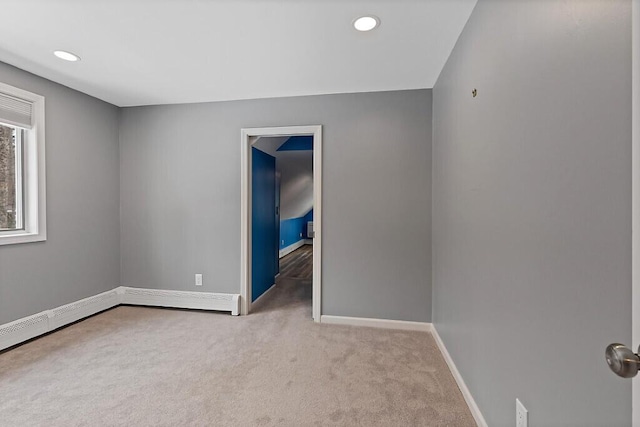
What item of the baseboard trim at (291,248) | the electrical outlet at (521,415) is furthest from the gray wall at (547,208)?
the baseboard trim at (291,248)

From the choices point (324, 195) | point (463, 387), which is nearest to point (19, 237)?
point (324, 195)

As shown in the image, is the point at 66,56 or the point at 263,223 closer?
the point at 66,56

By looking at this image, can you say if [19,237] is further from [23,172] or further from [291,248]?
[291,248]

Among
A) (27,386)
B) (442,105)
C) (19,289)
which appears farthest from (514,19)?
(19,289)

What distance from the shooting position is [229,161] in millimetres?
3156

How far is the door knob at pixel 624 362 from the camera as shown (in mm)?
562

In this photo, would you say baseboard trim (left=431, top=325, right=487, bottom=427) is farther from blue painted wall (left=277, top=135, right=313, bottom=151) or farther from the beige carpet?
→ blue painted wall (left=277, top=135, right=313, bottom=151)

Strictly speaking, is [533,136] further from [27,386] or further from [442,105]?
[27,386]

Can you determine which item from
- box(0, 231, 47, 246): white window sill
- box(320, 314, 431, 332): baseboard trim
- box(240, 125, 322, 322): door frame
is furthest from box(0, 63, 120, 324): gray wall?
box(320, 314, 431, 332): baseboard trim

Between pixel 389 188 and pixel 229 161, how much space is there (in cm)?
174

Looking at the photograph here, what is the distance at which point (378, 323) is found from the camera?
2.84 meters

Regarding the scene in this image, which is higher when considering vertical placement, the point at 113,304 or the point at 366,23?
the point at 366,23

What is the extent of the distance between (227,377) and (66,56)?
2.66 m
